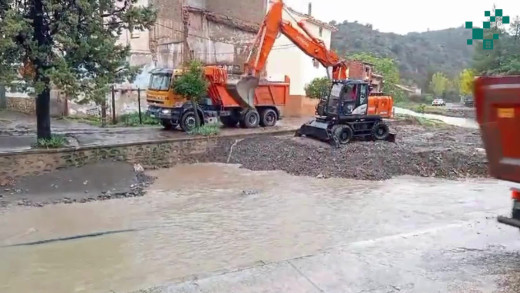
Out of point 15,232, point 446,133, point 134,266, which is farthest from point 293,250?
point 446,133

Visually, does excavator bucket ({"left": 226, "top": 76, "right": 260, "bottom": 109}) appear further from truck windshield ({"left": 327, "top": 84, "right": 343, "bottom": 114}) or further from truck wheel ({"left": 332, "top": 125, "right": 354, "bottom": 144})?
truck wheel ({"left": 332, "top": 125, "right": 354, "bottom": 144})

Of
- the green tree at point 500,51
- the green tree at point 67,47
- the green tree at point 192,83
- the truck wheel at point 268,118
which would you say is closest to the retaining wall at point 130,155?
the green tree at point 67,47

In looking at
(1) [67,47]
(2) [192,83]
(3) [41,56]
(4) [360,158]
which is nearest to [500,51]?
(4) [360,158]

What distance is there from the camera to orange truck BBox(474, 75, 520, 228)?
458 centimetres

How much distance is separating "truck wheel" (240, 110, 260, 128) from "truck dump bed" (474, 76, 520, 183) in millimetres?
14176

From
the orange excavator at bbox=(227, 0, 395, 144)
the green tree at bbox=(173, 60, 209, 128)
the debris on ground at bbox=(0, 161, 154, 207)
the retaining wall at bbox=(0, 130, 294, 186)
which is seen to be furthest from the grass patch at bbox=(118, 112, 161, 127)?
the debris on ground at bbox=(0, 161, 154, 207)

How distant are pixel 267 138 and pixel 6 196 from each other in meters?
8.35

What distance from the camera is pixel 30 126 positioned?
1741 cm

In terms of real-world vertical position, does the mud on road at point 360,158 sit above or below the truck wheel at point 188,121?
below

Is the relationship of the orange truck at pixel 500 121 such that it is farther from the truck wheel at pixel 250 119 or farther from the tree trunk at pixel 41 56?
the truck wheel at pixel 250 119

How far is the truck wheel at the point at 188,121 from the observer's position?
668 inches

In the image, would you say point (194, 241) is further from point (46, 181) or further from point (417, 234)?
point (46, 181)

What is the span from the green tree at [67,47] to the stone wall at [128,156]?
34.8 inches

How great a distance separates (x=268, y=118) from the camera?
19.8 metres
